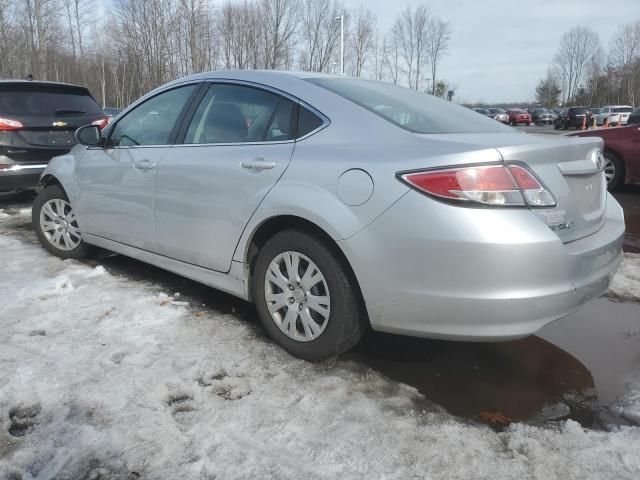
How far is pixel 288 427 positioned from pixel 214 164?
1560mm

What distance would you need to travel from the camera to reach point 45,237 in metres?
4.69

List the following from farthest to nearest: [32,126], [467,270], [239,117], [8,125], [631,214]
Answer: [631,214], [32,126], [8,125], [239,117], [467,270]

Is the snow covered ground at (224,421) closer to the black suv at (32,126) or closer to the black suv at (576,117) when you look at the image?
the black suv at (32,126)

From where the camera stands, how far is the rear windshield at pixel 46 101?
613 cm

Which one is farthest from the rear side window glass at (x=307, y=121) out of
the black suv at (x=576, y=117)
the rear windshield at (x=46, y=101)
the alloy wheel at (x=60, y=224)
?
the black suv at (x=576, y=117)

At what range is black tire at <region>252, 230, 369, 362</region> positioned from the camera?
2.56 meters

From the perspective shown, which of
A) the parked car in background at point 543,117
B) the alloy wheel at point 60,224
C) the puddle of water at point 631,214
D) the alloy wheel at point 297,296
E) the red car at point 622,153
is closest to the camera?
the alloy wheel at point 297,296

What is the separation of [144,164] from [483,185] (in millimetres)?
2304

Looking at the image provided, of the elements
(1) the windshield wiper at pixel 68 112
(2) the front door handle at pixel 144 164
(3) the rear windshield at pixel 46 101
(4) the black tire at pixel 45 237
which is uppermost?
(3) the rear windshield at pixel 46 101

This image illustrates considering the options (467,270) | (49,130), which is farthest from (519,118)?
(467,270)

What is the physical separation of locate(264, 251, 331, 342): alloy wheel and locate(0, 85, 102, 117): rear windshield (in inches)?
191

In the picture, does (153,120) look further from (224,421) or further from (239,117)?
(224,421)

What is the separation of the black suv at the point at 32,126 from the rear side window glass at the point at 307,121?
451cm

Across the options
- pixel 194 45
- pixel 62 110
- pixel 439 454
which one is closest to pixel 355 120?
pixel 439 454
